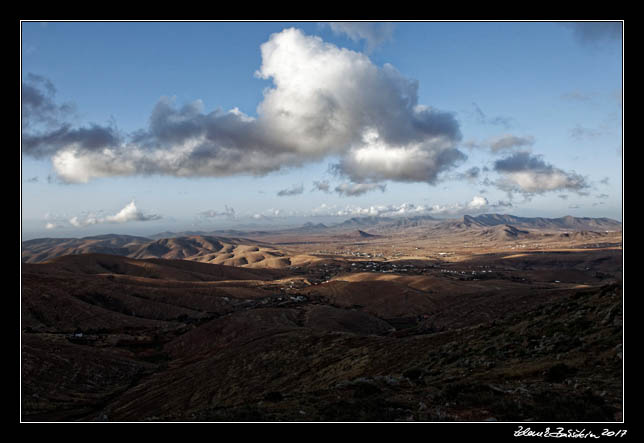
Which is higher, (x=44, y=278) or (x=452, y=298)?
(x=44, y=278)

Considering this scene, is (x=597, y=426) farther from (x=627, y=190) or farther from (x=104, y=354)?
(x=104, y=354)

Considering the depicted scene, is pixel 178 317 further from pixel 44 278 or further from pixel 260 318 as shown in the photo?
pixel 44 278

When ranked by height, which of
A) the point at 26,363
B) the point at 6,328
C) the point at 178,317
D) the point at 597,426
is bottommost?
the point at 178,317

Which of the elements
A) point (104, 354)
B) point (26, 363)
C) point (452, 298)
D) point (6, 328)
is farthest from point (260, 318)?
point (6, 328)

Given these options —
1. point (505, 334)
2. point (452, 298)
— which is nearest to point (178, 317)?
point (452, 298)

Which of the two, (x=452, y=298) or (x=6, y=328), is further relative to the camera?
(x=452, y=298)

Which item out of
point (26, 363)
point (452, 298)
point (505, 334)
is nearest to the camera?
point (505, 334)

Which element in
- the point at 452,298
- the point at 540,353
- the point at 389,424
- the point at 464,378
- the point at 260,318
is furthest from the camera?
the point at 452,298

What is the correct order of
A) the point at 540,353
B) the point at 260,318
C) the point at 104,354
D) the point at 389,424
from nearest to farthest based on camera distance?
the point at 389,424 → the point at 540,353 → the point at 104,354 → the point at 260,318

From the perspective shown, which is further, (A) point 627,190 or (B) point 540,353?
(B) point 540,353
